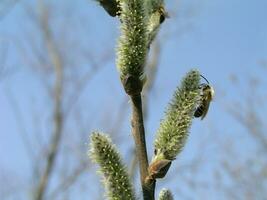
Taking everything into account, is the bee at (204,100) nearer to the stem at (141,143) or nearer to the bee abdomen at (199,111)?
the bee abdomen at (199,111)

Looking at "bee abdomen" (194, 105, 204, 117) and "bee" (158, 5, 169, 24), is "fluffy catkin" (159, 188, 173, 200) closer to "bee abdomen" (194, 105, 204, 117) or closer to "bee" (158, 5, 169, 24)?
"bee abdomen" (194, 105, 204, 117)

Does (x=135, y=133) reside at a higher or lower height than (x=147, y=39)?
lower

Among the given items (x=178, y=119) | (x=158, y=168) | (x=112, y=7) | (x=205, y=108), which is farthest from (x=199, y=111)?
(x=112, y=7)

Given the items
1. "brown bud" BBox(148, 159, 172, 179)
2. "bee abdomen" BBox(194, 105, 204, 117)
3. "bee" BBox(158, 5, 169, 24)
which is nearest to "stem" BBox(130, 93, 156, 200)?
"brown bud" BBox(148, 159, 172, 179)

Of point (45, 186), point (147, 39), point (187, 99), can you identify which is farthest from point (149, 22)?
point (45, 186)

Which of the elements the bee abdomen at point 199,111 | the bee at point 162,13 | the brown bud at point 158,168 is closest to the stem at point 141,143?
the brown bud at point 158,168

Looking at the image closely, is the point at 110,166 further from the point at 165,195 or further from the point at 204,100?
the point at 204,100

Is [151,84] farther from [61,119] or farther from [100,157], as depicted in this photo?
[100,157]
